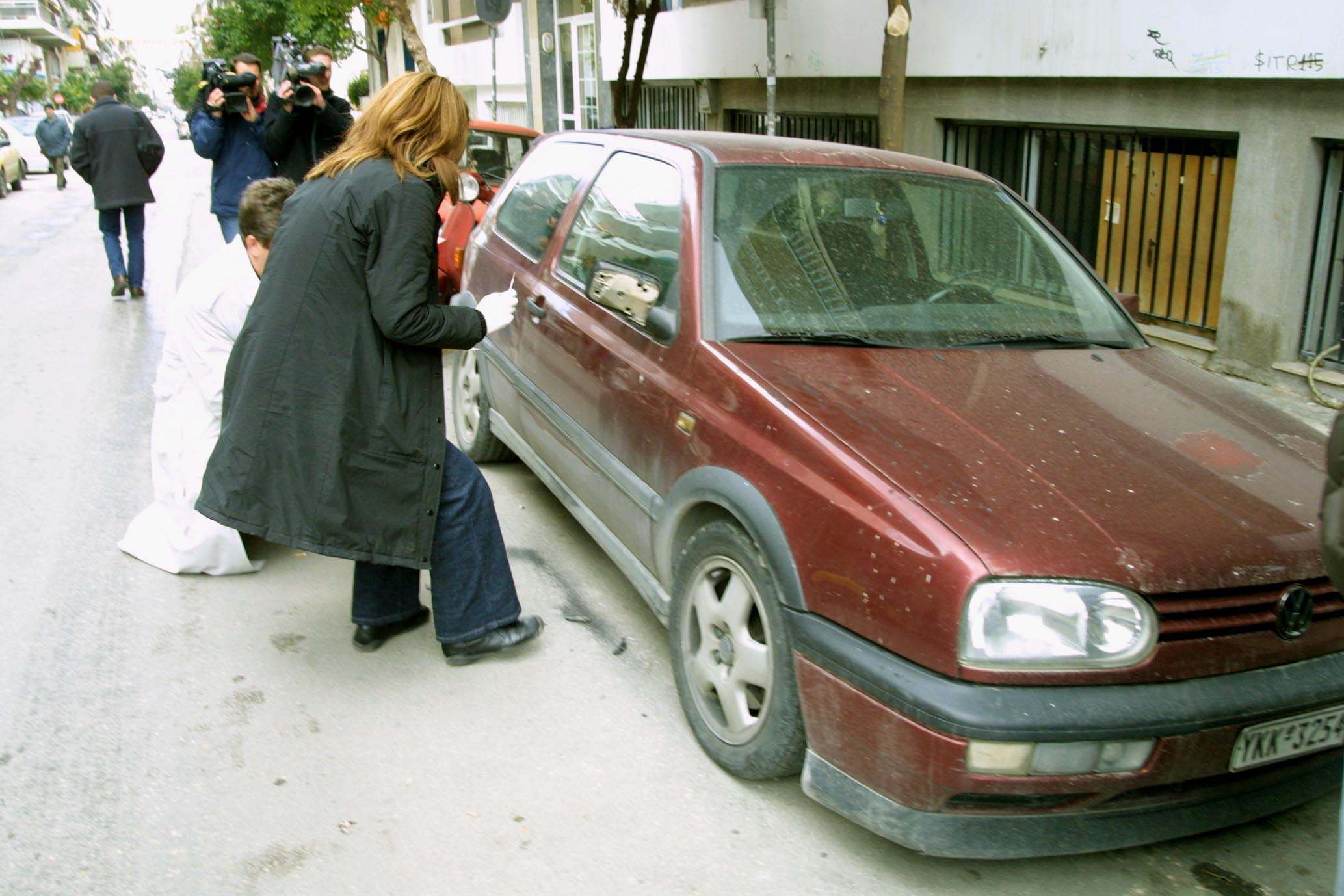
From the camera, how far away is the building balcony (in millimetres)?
76625

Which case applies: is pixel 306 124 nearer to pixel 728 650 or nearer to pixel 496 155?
pixel 496 155

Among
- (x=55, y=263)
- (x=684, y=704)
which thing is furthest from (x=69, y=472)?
(x=55, y=263)

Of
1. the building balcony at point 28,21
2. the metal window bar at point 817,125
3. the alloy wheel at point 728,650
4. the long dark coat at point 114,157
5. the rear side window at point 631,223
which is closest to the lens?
the alloy wheel at point 728,650

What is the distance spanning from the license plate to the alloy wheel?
1.07 meters

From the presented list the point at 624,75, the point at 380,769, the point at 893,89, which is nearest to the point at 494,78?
the point at 624,75

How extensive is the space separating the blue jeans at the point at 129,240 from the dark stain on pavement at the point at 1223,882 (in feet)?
32.9

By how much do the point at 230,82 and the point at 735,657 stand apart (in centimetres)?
639

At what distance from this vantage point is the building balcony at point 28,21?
76625 mm

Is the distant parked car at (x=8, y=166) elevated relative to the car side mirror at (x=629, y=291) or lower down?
lower down

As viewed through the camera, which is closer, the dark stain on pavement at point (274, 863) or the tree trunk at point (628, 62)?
the dark stain on pavement at point (274, 863)

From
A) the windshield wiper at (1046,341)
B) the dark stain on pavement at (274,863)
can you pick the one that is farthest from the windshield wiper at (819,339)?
the dark stain on pavement at (274,863)

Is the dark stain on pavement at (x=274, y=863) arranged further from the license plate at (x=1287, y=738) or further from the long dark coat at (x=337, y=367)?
the license plate at (x=1287, y=738)

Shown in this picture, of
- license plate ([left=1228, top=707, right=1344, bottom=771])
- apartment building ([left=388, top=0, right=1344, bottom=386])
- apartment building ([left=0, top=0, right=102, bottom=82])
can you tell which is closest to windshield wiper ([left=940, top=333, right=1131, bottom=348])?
license plate ([left=1228, top=707, right=1344, bottom=771])

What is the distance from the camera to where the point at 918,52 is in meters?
10.9
